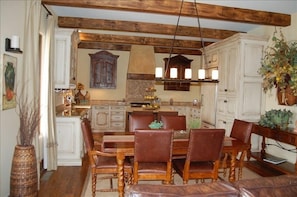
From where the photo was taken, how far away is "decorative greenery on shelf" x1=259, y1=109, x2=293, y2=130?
434 centimetres

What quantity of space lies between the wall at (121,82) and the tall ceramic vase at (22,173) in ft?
19.0

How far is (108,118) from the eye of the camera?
8195mm

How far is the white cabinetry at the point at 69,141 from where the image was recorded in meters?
4.66

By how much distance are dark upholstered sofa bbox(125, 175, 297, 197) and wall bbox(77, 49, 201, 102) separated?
722 cm

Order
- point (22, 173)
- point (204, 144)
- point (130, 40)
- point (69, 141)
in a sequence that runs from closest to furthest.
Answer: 1. point (22, 173)
2. point (204, 144)
3. point (69, 141)
4. point (130, 40)

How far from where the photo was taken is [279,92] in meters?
4.77

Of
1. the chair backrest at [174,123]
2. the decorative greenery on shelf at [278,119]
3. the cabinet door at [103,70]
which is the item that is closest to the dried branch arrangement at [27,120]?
the chair backrest at [174,123]

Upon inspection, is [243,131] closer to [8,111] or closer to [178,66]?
[8,111]

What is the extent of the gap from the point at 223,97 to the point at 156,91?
3.43 m

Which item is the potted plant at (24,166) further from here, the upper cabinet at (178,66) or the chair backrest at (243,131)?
the upper cabinet at (178,66)

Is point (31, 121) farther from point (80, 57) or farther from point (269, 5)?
point (80, 57)

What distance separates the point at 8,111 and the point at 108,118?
5.30 m

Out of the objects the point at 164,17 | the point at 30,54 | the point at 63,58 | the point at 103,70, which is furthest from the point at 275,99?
the point at 103,70

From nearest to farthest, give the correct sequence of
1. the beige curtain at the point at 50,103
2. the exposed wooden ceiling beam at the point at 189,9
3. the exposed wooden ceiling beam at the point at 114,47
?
the exposed wooden ceiling beam at the point at 189,9 < the beige curtain at the point at 50,103 < the exposed wooden ceiling beam at the point at 114,47
